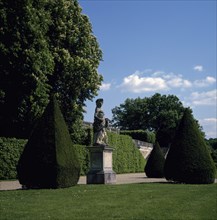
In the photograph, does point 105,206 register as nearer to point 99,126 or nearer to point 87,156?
point 99,126

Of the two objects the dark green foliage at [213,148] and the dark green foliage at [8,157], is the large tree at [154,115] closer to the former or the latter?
the dark green foliage at [213,148]

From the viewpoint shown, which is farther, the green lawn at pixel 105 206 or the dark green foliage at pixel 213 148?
the dark green foliage at pixel 213 148

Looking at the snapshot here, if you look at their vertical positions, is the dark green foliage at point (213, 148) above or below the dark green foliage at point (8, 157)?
above

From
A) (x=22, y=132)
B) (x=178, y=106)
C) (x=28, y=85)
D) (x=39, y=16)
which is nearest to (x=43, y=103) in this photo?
(x=28, y=85)

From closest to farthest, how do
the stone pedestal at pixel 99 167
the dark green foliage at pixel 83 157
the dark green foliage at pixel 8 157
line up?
the stone pedestal at pixel 99 167, the dark green foliage at pixel 8 157, the dark green foliage at pixel 83 157

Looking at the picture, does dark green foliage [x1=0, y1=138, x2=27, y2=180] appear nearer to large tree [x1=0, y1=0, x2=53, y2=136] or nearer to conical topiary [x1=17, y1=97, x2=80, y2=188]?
large tree [x1=0, y1=0, x2=53, y2=136]

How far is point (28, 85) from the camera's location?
76.2ft

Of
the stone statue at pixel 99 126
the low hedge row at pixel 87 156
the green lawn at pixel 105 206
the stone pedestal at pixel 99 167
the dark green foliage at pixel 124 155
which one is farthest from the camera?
the dark green foliage at pixel 124 155

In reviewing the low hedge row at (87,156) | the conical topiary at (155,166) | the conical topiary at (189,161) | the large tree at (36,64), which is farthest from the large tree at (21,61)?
the conical topiary at (189,161)

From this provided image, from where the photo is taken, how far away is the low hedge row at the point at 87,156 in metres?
23.7

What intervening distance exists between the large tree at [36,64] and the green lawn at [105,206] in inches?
462

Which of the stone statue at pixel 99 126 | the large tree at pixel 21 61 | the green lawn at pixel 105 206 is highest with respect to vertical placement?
the large tree at pixel 21 61

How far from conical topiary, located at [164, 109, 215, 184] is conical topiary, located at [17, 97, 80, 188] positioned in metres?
5.38

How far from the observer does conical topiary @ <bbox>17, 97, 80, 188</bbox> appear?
14.4m
